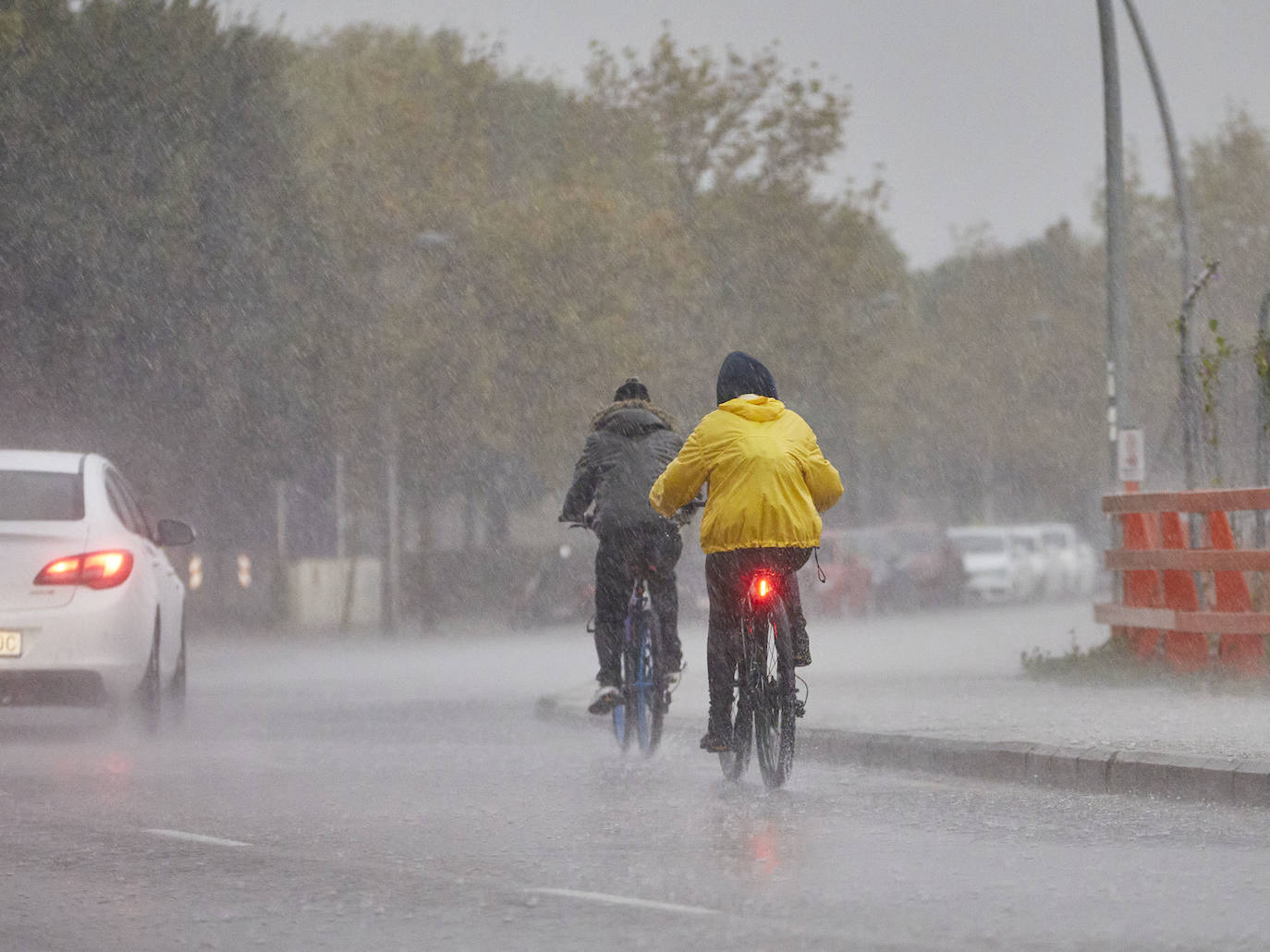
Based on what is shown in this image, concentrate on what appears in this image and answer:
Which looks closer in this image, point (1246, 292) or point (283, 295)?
point (283, 295)

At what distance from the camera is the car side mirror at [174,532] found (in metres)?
14.8

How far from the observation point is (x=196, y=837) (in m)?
8.88

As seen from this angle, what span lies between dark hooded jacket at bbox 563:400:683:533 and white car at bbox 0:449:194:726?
297cm

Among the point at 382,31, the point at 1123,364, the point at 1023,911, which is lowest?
the point at 1023,911

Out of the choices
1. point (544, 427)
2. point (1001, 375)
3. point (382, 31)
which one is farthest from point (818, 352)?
point (1001, 375)

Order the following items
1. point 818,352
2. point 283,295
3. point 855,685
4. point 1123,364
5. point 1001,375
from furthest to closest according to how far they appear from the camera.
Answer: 1. point 1001,375
2. point 818,352
3. point 283,295
4. point 1123,364
5. point 855,685

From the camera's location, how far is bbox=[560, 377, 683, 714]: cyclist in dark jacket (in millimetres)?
11828

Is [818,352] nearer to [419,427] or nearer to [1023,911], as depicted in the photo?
[419,427]

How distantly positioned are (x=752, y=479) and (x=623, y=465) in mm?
2106

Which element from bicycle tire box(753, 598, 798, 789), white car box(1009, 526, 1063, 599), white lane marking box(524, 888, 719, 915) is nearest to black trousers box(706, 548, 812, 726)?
bicycle tire box(753, 598, 798, 789)

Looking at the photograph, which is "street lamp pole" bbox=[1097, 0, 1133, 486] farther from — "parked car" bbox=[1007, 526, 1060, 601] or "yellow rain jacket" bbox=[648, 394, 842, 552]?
"parked car" bbox=[1007, 526, 1060, 601]

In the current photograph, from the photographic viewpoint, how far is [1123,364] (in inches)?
790

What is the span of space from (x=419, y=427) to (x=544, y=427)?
242 centimetres

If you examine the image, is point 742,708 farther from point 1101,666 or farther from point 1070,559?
point 1070,559
